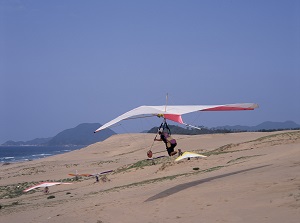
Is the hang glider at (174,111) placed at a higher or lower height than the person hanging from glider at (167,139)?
higher

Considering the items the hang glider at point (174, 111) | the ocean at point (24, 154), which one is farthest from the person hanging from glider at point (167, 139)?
the ocean at point (24, 154)

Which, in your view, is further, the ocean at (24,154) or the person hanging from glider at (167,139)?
the ocean at (24,154)

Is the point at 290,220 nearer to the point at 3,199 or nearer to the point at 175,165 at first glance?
the point at 175,165

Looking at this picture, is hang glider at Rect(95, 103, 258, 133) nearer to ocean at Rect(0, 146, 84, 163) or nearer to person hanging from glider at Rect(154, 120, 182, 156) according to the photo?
person hanging from glider at Rect(154, 120, 182, 156)

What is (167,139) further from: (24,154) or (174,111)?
(24,154)

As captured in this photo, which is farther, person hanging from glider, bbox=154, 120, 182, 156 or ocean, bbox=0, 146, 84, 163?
ocean, bbox=0, 146, 84, 163

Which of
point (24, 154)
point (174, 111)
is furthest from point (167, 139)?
point (24, 154)

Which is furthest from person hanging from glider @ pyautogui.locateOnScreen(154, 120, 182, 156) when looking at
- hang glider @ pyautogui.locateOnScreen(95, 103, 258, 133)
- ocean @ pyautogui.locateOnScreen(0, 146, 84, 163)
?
ocean @ pyautogui.locateOnScreen(0, 146, 84, 163)

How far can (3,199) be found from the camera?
63.0 ft

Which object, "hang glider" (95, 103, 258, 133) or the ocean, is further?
the ocean

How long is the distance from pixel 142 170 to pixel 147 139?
28471 millimetres

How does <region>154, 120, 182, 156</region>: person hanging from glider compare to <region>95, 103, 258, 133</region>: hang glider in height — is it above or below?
below

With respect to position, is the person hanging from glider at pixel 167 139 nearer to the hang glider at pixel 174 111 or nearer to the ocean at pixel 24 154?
the hang glider at pixel 174 111

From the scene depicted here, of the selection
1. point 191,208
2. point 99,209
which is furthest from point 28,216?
point 191,208
